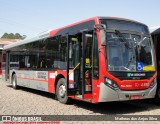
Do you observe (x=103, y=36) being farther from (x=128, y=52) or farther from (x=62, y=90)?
(x=62, y=90)

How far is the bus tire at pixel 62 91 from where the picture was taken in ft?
36.6

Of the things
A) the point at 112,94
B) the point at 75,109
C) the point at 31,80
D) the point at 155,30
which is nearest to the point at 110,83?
the point at 112,94

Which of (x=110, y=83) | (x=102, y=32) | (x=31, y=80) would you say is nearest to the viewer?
(x=110, y=83)

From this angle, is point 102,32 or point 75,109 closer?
point 102,32

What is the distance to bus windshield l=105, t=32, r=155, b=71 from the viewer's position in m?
9.13

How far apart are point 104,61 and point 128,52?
40.0 inches

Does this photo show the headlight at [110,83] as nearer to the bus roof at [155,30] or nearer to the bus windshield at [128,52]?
the bus windshield at [128,52]

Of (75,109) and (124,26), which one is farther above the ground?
(124,26)

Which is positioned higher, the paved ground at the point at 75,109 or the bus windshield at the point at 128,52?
the bus windshield at the point at 128,52

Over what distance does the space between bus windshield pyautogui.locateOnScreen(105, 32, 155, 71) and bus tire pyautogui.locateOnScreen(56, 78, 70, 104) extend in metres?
2.71

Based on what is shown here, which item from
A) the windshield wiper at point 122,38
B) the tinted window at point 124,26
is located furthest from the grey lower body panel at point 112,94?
the tinted window at point 124,26

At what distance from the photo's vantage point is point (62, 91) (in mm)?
11375

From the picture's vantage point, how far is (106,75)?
8.89 metres

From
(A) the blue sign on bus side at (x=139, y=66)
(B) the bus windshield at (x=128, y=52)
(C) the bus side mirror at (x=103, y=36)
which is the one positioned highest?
(C) the bus side mirror at (x=103, y=36)
